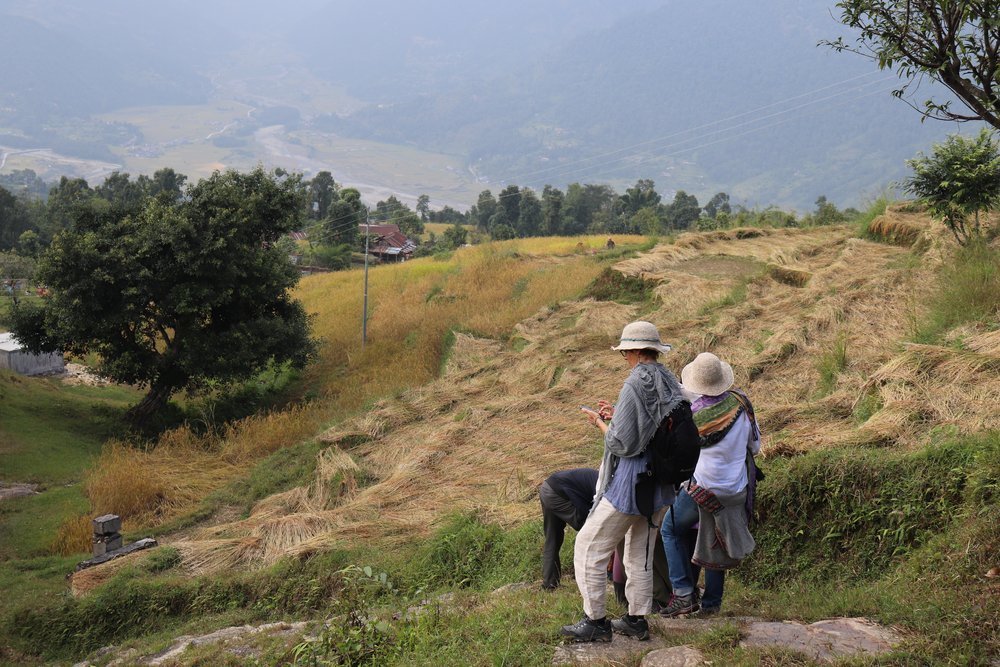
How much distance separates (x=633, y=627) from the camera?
12.1 ft

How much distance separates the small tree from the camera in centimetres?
1032

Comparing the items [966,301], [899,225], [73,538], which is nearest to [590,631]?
[966,301]

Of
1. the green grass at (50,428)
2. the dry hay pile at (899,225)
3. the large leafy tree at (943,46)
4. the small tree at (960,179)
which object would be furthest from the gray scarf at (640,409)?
the dry hay pile at (899,225)

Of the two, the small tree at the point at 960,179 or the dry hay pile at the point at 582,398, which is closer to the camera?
the dry hay pile at the point at 582,398

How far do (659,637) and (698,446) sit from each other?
90cm

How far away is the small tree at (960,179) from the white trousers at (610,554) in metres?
8.42

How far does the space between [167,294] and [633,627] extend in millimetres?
14232

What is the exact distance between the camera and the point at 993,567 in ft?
12.2

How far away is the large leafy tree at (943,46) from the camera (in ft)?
13.2

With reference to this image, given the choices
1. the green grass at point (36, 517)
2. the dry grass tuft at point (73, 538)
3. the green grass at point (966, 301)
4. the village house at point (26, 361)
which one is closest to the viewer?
the green grass at point (966, 301)

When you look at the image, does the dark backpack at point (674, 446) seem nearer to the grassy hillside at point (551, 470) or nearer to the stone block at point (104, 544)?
the grassy hillside at point (551, 470)

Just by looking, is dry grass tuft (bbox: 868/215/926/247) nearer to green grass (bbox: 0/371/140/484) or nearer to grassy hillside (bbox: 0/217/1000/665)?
grassy hillside (bbox: 0/217/1000/665)

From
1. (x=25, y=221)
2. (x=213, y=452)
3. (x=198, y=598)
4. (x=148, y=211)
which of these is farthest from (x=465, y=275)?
(x=25, y=221)

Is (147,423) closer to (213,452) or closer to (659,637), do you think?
(213,452)
